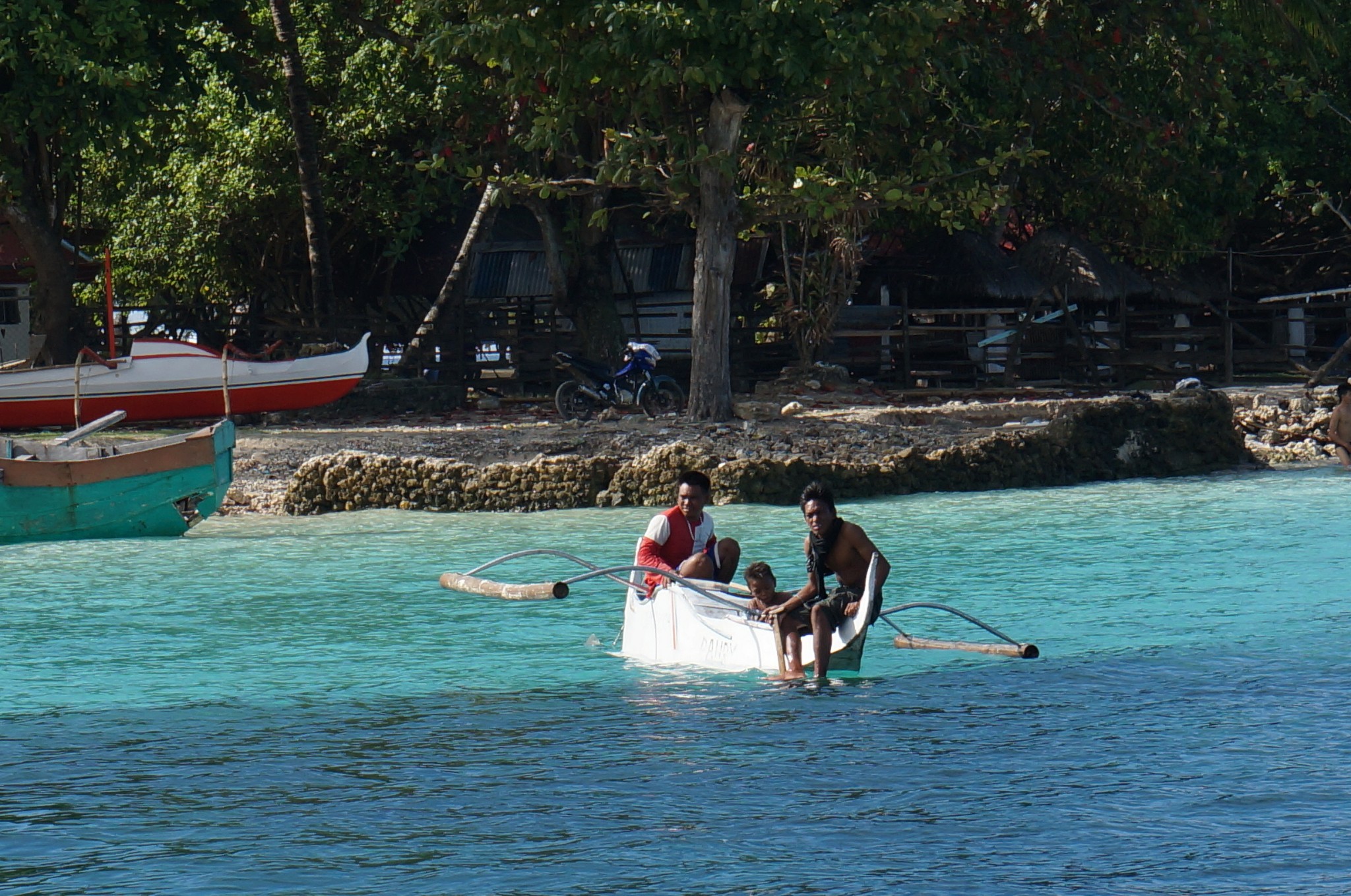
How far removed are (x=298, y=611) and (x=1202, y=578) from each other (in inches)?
278

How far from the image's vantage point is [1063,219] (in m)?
31.1

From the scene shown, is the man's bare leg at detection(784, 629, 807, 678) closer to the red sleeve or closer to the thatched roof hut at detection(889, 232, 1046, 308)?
the red sleeve

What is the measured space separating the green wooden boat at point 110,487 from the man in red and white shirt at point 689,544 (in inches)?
279

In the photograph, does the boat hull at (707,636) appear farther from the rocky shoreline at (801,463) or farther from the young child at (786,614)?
the rocky shoreline at (801,463)

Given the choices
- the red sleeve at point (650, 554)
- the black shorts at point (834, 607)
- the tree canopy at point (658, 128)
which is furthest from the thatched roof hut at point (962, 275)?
the black shorts at point (834, 607)

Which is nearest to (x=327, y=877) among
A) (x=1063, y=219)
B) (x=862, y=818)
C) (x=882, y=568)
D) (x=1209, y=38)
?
(x=862, y=818)

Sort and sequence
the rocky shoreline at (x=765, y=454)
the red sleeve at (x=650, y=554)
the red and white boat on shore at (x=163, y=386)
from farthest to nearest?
the red and white boat on shore at (x=163, y=386) < the rocky shoreline at (x=765, y=454) < the red sleeve at (x=650, y=554)

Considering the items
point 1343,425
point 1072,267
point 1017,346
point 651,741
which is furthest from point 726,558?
point 1072,267

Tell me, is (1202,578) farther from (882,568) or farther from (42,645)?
(42,645)

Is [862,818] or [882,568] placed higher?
[882,568]

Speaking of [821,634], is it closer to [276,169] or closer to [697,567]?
[697,567]

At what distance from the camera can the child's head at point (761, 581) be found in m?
9.66

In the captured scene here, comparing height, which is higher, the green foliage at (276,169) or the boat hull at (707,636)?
the green foliage at (276,169)

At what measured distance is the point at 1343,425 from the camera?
66.0 ft
